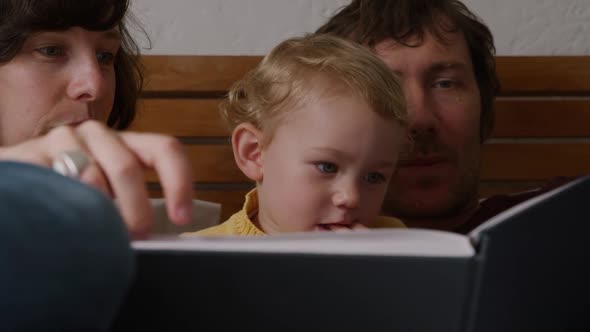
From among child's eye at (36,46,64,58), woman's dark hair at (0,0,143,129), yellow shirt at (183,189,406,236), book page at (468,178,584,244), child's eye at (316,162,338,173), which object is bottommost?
yellow shirt at (183,189,406,236)

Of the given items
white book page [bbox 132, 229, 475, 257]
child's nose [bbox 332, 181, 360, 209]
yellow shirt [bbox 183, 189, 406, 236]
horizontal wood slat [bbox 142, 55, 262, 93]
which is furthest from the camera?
horizontal wood slat [bbox 142, 55, 262, 93]

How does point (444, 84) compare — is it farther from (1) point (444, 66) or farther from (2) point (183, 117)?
(2) point (183, 117)

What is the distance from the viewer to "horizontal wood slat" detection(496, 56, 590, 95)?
177 centimetres

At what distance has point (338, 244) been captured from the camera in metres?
0.45

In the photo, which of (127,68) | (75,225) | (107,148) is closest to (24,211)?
(75,225)

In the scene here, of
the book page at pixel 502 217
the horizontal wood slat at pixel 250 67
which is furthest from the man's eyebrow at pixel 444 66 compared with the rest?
the book page at pixel 502 217

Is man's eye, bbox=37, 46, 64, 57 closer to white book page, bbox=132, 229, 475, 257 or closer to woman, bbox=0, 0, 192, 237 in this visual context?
woman, bbox=0, 0, 192, 237

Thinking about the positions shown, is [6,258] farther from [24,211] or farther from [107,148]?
[107,148]

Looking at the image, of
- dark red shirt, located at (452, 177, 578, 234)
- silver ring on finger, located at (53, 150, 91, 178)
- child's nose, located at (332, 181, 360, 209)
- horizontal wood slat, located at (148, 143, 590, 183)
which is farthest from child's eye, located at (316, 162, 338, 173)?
horizontal wood slat, located at (148, 143, 590, 183)

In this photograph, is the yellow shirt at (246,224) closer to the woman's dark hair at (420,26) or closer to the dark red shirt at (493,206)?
the dark red shirt at (493,206)

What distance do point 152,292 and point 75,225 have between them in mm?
118

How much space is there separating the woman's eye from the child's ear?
0.15 meters

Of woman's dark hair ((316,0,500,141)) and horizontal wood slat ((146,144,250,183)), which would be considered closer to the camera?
woman's dark hair ((316,0,500,141))

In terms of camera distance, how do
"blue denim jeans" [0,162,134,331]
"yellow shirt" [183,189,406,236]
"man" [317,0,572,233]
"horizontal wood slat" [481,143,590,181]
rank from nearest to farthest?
"blue denim jeans" [0,162,134,331] < "yellow shirt" [183,189,406,236] < "man" [317,0,572,233] < "horizontal wood slat" [481,143,590,181]
